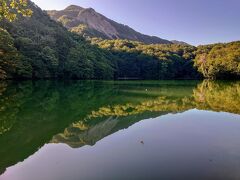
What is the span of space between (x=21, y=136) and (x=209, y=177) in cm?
839

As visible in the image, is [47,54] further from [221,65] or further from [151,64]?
[151,64]

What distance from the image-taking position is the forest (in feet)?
202

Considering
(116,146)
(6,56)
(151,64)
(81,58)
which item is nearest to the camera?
(116,146)

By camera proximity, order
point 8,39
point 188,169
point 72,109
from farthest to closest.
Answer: point 8,39 → point 72,109 → point 188,169

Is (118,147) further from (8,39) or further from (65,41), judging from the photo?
(65,41)

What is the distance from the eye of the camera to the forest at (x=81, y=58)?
6162 centimetres

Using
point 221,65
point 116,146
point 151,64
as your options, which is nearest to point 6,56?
point 116,146

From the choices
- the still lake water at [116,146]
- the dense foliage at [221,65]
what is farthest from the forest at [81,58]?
the still lake water at [116,146]

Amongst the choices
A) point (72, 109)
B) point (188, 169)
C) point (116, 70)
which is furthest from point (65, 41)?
point (188, 169)

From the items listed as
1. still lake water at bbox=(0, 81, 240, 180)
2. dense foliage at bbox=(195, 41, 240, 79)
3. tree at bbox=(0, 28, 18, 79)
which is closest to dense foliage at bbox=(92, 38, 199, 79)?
dense foliage at bbox=(195, 41, 240, 79)

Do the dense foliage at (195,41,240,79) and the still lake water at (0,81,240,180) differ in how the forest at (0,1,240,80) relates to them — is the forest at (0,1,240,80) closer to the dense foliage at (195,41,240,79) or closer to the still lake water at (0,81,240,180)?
the dense foliage at (195,41,240,79)

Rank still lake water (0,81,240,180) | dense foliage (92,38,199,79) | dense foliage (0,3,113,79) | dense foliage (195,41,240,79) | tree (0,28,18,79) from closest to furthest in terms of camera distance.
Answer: still lake water (0,81,240,180) → tree (0,28,18,79) → dense foliage (0,3,113,79) → dense foliage (195,41,240,79) → dense foliage (92,38,199,79)

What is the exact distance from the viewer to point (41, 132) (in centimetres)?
1413

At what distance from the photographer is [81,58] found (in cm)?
8575
